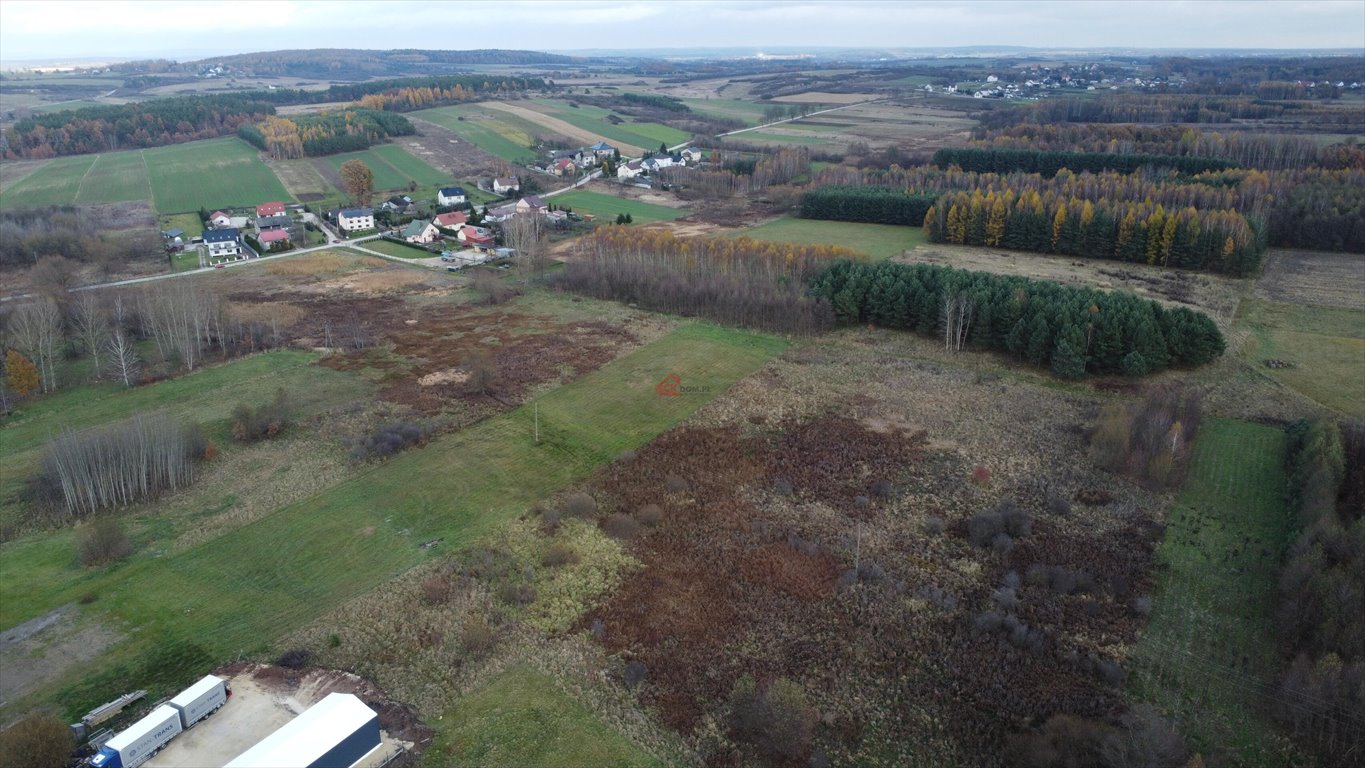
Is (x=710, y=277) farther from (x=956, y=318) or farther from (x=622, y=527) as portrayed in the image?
(x=622, y=527)

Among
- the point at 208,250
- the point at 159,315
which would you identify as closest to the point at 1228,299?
the point at 159,315

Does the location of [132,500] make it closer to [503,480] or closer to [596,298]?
[503,480]

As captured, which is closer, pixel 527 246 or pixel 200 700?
pixel 200 700

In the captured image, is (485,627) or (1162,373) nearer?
(485,627)

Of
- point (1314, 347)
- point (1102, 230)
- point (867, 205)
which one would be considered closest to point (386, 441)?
point (1314, 347)

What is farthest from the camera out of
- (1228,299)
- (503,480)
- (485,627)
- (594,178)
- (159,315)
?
(594,178)

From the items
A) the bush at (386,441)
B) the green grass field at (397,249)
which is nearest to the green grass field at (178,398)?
the bush at (386,441)

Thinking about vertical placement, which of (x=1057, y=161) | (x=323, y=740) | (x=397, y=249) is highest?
(x=1057, y=161)
